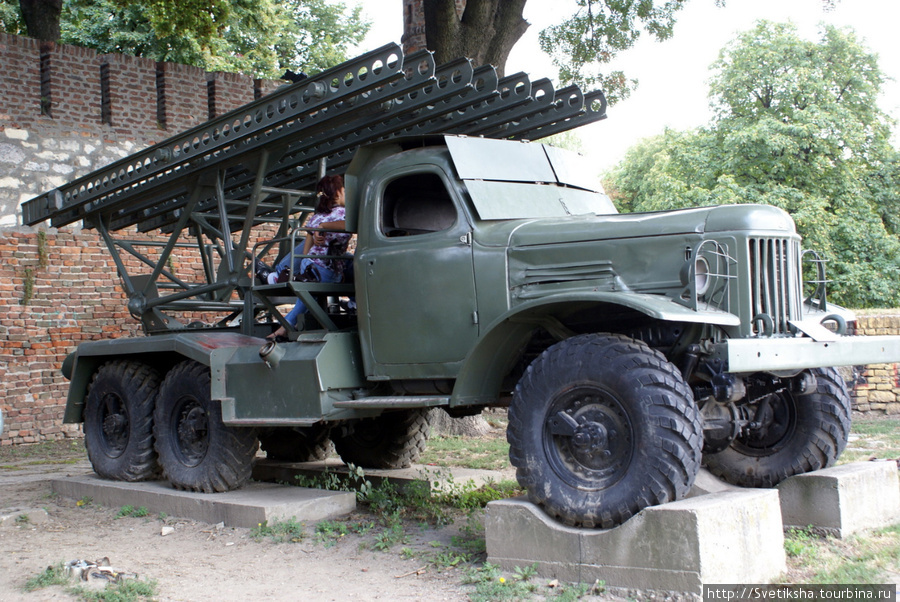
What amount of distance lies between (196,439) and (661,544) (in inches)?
157

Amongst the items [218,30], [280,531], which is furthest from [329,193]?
[218,30]

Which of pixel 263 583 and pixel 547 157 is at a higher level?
pixel 547 157

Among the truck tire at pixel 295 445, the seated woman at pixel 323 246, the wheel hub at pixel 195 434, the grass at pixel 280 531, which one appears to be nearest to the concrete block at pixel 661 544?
the grass at pixel 280 531

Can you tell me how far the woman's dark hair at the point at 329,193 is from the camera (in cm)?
666

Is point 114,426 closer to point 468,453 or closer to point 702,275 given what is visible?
point 468,453

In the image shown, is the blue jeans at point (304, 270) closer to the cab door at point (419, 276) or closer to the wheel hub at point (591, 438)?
the cab door at point (419, 276)

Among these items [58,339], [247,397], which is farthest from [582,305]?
[58,339]

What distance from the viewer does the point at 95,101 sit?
11664 millimetres

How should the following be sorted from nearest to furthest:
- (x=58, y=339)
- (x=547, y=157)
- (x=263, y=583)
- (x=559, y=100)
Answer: (x=263, y=583) < (x=547, y=157) < (x=559, y=100) < (x=58, y=339)

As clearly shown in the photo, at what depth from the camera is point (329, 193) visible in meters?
6.69

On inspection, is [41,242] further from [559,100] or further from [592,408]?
[592,408]

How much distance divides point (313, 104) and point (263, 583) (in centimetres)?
294

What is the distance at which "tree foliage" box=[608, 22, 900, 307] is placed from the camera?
925 inches

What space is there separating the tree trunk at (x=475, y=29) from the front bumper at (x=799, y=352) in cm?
602
